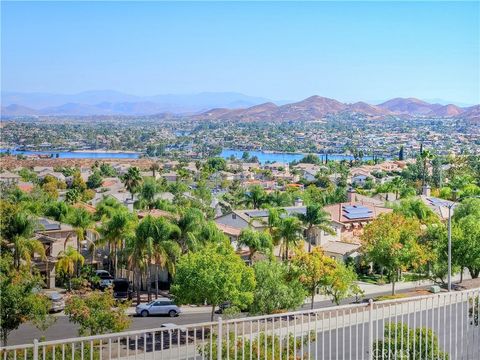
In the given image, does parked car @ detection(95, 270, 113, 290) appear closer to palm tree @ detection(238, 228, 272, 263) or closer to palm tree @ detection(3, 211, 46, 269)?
palm tree @ detection(3, 211, 46, 269)

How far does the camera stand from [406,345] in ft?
35.5

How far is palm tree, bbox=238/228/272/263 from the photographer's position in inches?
1298

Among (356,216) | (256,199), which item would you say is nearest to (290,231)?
(356,216)

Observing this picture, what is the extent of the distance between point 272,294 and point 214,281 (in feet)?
6.16

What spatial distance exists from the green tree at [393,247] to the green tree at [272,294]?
8.06m

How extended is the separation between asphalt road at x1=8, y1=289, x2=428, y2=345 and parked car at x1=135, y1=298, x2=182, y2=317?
0.22 m

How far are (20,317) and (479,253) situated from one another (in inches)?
791

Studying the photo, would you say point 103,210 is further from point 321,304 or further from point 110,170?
point 110,170

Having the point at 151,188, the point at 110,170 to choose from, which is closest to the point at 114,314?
the point at 151,188

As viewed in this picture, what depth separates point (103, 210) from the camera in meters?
40.9

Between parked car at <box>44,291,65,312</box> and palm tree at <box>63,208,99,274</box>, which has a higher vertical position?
palm tree at <box>63,208,99,274</box>

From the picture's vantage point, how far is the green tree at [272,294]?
2145cm

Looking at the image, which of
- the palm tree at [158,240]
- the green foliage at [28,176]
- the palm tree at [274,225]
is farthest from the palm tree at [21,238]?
Answer: the green foliage at [28,176]

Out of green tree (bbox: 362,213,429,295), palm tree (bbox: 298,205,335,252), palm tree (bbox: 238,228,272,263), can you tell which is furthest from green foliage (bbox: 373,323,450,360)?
palm tree (bbox: 298,205,335,252)
